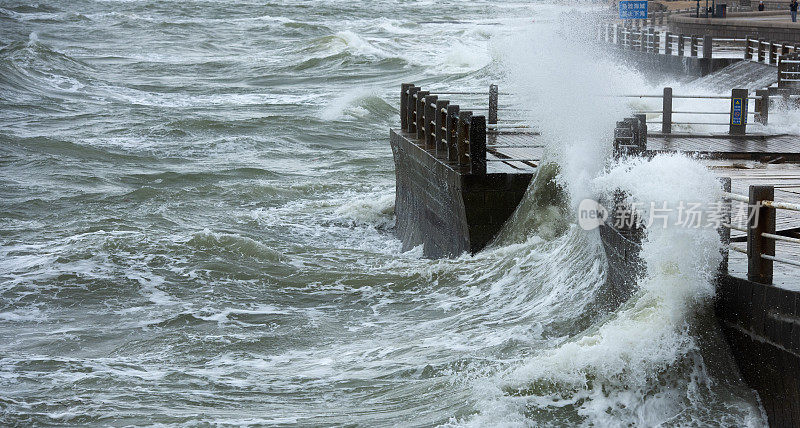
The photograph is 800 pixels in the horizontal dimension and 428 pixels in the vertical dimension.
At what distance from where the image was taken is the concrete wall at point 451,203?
1198 centimetres

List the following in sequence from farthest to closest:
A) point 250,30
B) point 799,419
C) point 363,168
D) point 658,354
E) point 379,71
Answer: point 250,30
point 379,71
point 363,168
point 658,354
point 799,419

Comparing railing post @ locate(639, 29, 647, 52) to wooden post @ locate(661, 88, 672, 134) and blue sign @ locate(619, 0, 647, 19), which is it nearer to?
blue sign @ locate(619, 0, 647, 19)

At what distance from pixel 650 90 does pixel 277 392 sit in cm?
2246

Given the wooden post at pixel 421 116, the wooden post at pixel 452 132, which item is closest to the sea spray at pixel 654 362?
the wooden post at pixel 452 132

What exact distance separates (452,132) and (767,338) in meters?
6.64

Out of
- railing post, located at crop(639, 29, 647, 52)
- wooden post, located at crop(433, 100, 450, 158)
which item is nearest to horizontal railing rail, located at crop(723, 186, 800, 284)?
wooden post, located at crop(433, 100, 450, 158)

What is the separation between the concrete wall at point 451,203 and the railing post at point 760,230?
512cm

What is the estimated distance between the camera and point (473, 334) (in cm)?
948

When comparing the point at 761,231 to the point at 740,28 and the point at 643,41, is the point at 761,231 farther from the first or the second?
the point at 740,28

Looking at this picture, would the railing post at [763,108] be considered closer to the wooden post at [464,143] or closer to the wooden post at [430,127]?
the wooden post at [430,127]

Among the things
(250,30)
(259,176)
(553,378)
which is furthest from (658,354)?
(250,30)

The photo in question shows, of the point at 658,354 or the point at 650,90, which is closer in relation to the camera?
the point at 658,354

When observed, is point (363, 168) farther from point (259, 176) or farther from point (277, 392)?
point (277, 392)

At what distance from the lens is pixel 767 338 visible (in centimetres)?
670
